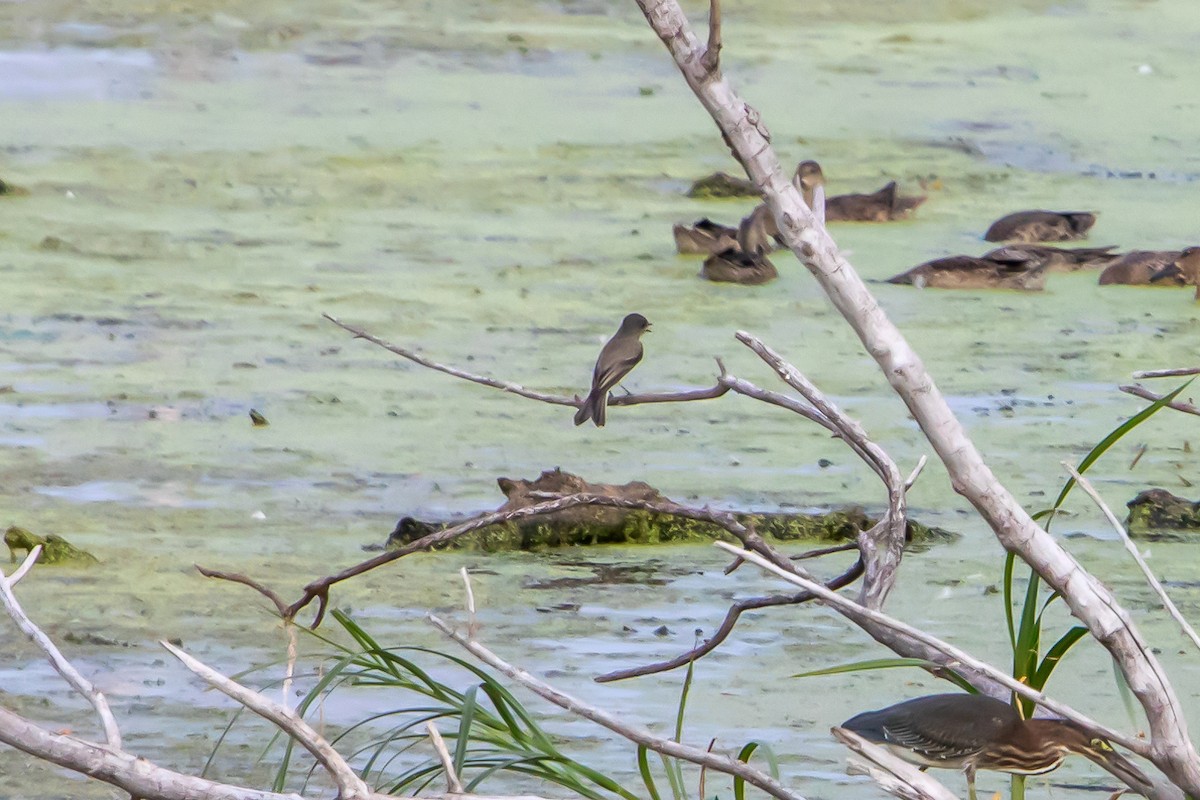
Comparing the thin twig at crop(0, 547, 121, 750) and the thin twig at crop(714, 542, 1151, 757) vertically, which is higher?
the thin twig at crop(714, 542, 1151, 757)

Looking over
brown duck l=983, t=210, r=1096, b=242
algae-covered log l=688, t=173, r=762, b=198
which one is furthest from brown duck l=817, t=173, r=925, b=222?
algae-covered log l=688, t=173, r=762, b=198

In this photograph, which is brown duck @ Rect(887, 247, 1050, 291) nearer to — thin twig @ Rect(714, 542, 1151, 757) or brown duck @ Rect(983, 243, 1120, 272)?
brown duck @ Rect(983, 243, 1120, 272)

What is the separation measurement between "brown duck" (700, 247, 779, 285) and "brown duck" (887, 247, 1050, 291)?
1.21 ft

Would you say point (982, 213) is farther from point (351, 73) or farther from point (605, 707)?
point (605, 707)

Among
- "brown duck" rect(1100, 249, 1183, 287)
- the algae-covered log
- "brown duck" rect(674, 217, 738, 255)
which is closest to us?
"brown duck" rect(1100, 249, 1183, 287)

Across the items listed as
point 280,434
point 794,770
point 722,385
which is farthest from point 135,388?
point 722,385

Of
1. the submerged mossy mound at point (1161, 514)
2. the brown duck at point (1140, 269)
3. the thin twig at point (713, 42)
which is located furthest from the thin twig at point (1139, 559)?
the brown duck at point (1140, 269)

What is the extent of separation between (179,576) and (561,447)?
44.2 inches

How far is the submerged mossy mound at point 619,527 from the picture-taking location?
4.20 meters

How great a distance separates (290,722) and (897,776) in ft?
1.70

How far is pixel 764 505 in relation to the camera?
446cm

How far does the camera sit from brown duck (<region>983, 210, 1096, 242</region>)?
23.3ft

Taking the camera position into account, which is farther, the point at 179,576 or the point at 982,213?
the point at 982,213

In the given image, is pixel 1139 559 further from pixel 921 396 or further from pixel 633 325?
pixel 633 325
